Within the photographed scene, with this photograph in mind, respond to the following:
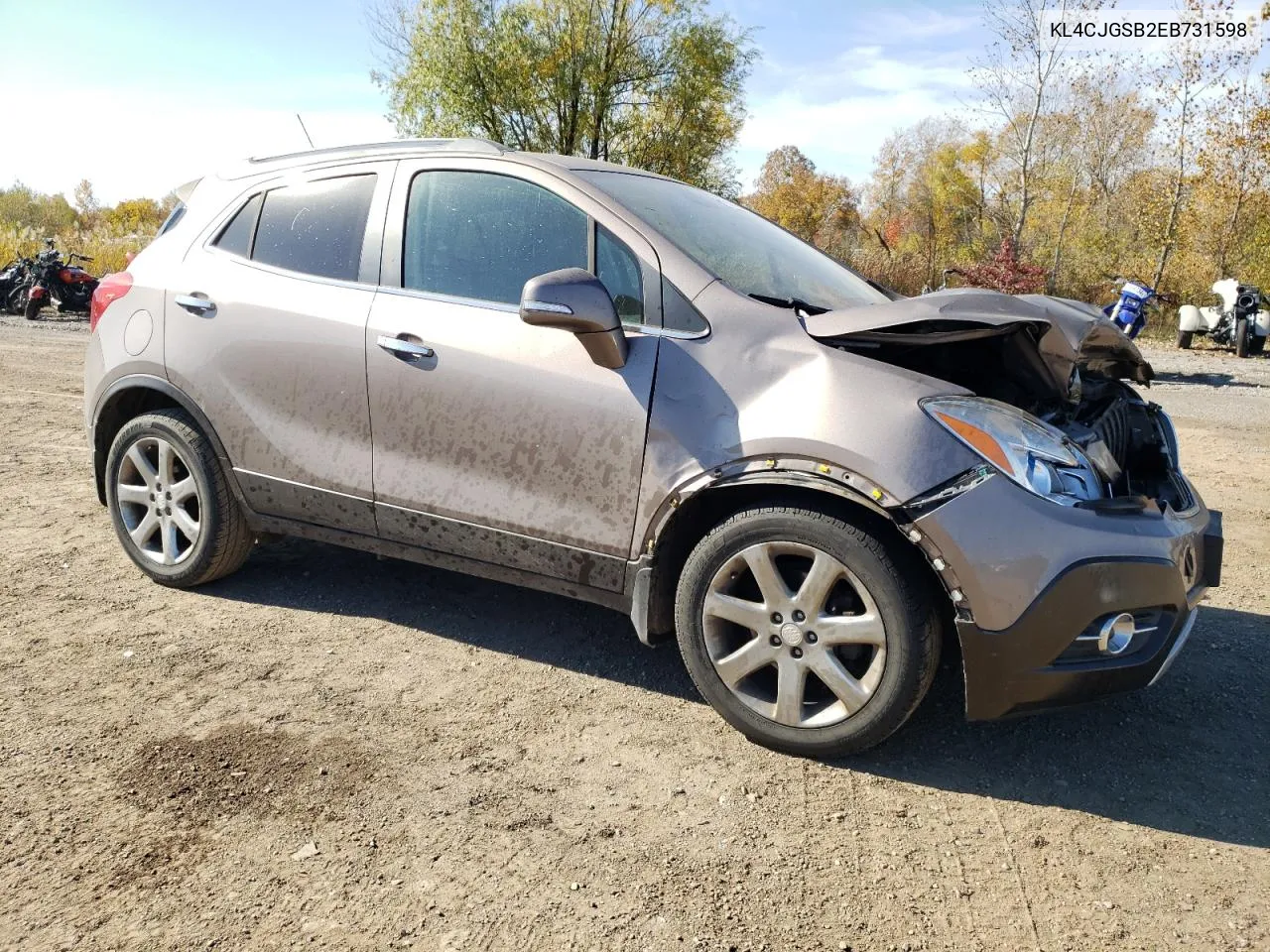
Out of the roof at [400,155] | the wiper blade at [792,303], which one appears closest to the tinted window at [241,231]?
the roof at [400,155]

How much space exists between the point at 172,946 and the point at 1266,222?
2767 cm

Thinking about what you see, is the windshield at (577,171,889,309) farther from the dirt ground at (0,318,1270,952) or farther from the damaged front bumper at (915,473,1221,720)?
the dirt ground at (0,318,1270,952)

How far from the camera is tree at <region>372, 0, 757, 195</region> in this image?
92.8ft

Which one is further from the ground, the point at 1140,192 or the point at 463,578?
the point at 1140,192

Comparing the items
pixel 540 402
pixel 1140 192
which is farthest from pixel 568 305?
pixel 1140 192

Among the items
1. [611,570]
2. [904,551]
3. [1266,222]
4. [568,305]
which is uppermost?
[1266,222]

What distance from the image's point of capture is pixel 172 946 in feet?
6.81

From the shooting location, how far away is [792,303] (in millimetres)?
3197

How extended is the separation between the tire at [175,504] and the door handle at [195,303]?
44 centimetres

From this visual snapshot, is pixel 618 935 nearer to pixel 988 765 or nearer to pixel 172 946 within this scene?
pixel 172 946

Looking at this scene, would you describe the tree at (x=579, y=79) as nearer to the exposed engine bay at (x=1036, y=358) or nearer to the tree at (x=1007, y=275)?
the tree at (x=1007, y=275)

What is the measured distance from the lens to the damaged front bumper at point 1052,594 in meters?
2.58

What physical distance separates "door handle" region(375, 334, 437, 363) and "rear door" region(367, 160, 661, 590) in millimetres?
13

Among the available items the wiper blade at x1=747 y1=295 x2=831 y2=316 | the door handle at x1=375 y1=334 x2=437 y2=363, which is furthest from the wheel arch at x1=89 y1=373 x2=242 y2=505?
the wiper blade at x1=747 y1=295 x2=831 y2=316
